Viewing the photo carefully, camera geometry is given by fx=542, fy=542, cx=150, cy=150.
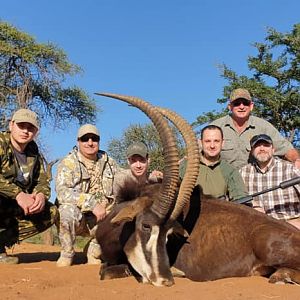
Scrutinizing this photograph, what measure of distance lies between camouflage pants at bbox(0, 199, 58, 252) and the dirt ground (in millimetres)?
Answer: 971

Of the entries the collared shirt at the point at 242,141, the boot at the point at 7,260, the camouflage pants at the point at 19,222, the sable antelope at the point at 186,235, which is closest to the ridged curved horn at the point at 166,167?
the sable antelope at the point at 186,235

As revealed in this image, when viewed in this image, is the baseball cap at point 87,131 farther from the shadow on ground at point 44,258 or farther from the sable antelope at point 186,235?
the shadow on ground at point 44,258

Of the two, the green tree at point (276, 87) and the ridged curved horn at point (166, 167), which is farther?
the green tree at point (276, 87)

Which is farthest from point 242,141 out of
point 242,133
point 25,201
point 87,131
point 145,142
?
point 145,142

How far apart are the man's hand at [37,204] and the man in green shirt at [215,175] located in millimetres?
1884

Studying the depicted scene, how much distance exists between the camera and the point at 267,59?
850 inches

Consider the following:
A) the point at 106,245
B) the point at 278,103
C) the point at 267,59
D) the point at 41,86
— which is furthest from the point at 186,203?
the point at 267,59

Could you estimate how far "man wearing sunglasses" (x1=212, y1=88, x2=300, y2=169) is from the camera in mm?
7754

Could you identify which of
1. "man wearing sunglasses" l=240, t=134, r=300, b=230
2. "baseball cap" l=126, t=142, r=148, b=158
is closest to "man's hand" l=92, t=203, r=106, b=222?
"baseball cap" l=126, t=142, r=148, b=158

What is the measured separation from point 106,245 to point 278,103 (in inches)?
618

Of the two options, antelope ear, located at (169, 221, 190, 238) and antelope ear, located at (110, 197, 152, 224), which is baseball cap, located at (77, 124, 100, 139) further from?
antelope ear, located at (169, 221, 190, 238)

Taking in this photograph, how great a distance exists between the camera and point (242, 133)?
7.91m

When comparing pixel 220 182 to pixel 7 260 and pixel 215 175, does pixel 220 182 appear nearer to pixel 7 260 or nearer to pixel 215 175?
pixel 215 175

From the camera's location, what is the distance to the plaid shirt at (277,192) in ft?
22.4
